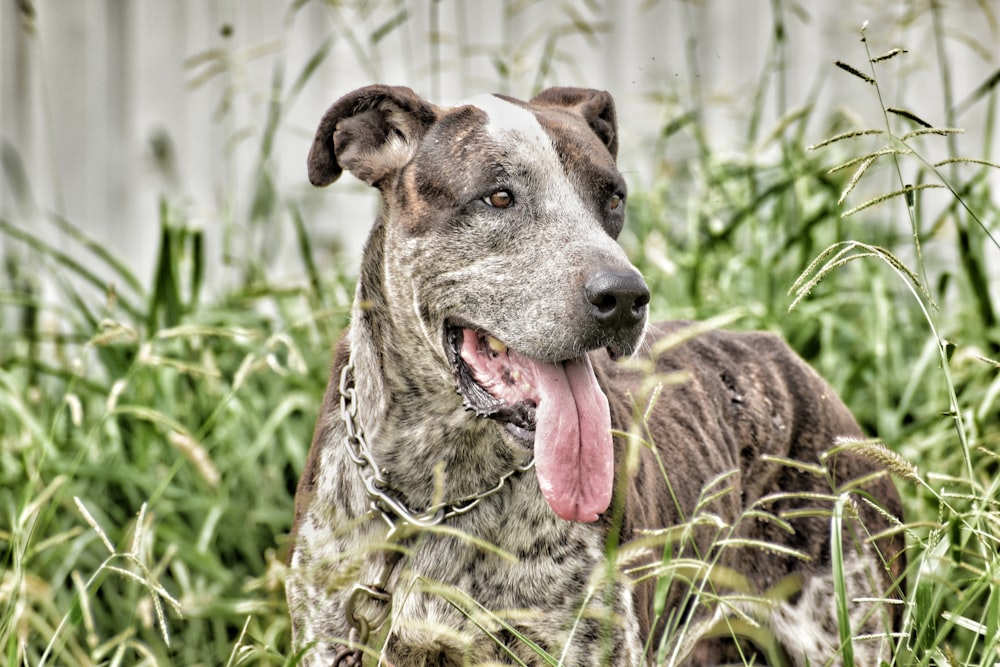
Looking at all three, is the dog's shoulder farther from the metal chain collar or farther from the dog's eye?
the dog's eye

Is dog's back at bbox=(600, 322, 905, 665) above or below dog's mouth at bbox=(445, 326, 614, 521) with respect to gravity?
below

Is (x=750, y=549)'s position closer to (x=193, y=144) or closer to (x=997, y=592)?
(x=997, y=592)

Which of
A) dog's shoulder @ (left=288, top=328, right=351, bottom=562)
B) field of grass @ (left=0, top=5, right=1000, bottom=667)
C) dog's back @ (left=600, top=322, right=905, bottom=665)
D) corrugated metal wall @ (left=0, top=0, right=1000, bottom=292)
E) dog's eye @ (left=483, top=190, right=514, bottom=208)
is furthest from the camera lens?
corrugated metal wall @ (left=0, top=0, right=1000, bottom=292)

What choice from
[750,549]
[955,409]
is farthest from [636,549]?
[750,549]

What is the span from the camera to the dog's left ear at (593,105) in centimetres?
361

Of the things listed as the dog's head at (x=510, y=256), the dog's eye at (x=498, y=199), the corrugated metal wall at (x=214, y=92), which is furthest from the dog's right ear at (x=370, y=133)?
the corrugated metal wall at (x=214, y=92)

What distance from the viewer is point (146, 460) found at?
4.62 m

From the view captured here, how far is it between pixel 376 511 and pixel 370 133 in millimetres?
1114

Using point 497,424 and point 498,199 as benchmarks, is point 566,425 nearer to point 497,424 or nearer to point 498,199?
point 497,424

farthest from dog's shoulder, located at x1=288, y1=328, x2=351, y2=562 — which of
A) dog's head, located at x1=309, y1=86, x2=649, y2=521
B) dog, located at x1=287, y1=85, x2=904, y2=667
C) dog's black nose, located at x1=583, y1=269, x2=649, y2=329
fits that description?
dog's black nose, located at x1=583, y1=269, x2=649, y2=329

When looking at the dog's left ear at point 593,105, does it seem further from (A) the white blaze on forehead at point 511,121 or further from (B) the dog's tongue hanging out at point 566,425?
(B) the dog's tongue hanging out at point 566,425

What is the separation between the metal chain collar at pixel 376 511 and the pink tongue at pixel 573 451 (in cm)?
19

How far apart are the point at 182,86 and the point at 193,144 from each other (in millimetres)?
332

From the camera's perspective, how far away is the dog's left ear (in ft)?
11.8
